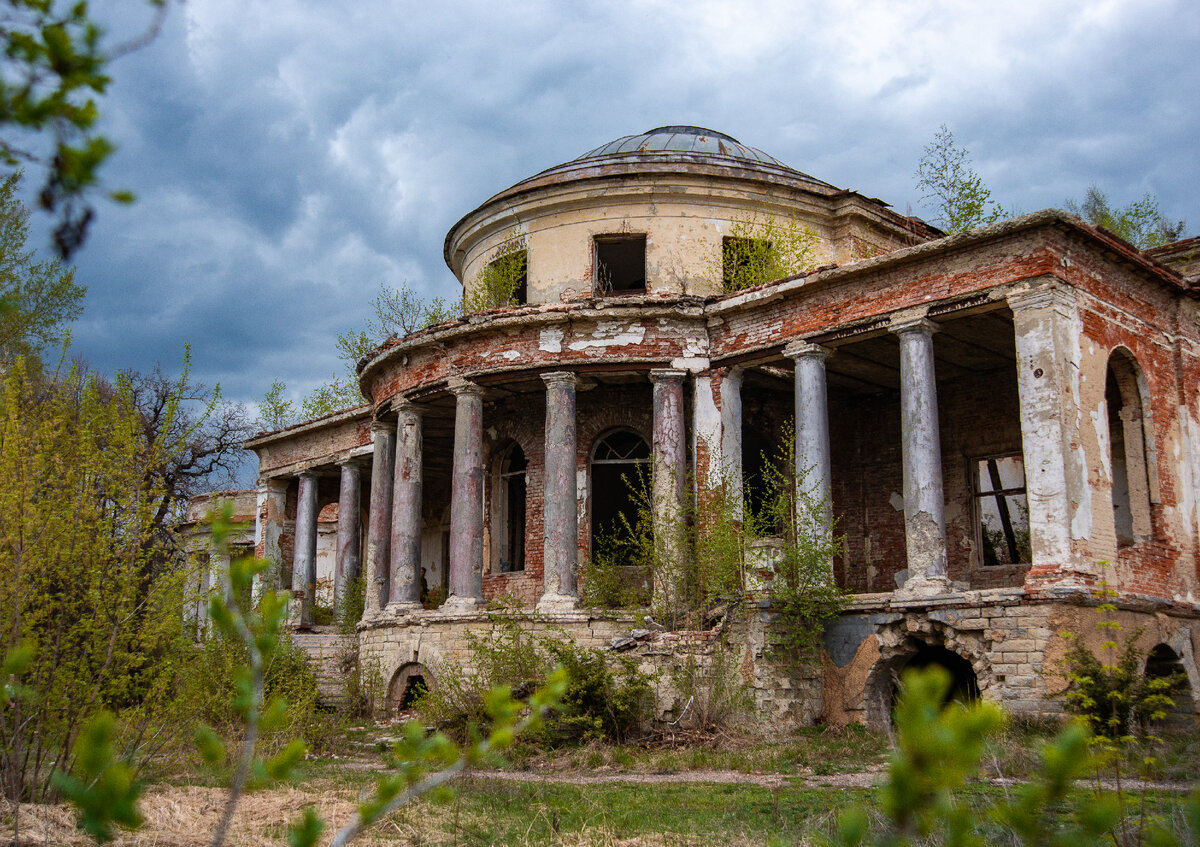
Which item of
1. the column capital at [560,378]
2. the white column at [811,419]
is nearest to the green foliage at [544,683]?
the white column at [811,419]

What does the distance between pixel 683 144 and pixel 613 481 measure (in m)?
6.52

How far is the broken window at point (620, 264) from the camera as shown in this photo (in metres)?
17.5

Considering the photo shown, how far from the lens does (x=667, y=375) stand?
46.8 ft

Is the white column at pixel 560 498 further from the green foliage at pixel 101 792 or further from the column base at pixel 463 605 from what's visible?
the green foliage at pixel 101 792

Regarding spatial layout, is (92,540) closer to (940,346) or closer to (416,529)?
(416,529)

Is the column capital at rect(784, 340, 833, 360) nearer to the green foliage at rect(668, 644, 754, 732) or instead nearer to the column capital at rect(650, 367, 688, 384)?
the column capital at rect(650, 367, 688, 384)

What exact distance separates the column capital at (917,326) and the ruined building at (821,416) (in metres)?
0.03

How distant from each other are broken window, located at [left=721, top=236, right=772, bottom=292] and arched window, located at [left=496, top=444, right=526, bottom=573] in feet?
14.5

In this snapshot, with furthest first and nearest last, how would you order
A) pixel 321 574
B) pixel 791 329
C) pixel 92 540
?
pixel 321 574, pixel 791 329, pixel 92 540

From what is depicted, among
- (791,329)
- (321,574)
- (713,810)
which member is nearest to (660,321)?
(791,329)

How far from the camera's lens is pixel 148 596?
22.6 feet

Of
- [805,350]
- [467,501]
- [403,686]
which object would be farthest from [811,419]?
[403,686]

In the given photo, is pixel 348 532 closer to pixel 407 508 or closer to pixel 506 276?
pixel 407 508

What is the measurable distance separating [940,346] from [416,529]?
26.6ft
